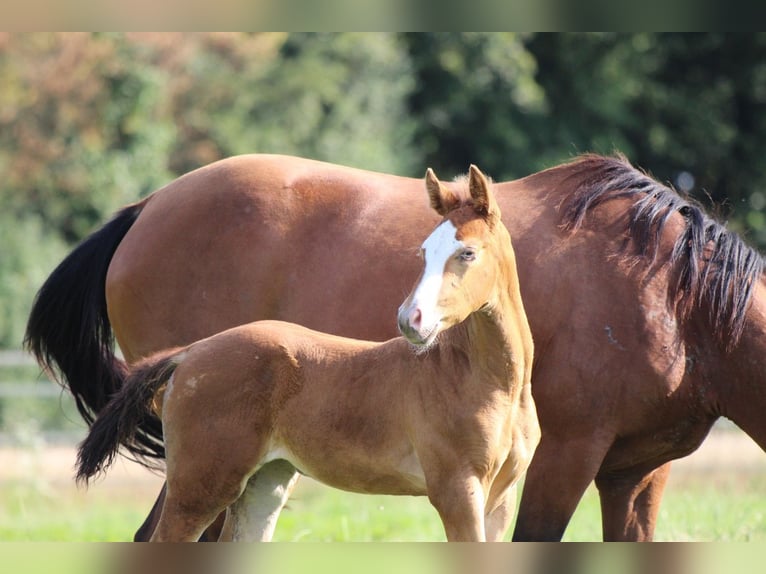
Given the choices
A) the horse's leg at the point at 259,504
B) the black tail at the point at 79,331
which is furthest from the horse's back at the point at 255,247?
the horse's leg at the point at 259,504

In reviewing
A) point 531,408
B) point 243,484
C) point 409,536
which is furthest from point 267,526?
point 409,536

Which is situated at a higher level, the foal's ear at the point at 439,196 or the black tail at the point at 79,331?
the foal's ear at the point at 439,196

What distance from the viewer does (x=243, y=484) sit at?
328 cm

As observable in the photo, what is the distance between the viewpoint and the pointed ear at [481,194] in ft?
9.95

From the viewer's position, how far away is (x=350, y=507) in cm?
730

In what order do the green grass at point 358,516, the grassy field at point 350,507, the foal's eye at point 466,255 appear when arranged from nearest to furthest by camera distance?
the foal's eye at point 466,255 → the green grass at point 358,516 → the grassy field at point 350,507

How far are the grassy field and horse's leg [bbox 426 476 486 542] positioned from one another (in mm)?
1240

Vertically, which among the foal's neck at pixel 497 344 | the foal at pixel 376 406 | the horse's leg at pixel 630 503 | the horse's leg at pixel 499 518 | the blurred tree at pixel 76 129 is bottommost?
the blurred tree at pixel 76 129

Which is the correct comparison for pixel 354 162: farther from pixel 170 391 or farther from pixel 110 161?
pixel 170 391

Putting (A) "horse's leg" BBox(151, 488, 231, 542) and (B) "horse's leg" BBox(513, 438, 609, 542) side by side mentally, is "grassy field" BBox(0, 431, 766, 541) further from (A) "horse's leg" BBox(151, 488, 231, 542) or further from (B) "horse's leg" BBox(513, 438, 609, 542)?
(B) "horse's leg" BBox(513, 438, 609, 542)

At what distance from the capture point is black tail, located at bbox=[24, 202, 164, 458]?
5.07 metres

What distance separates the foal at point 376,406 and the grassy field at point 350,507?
76 centimetres

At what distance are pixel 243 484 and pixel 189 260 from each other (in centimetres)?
182

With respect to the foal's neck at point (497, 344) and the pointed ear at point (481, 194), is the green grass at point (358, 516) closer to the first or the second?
the foal's neck at point (497, 344)
